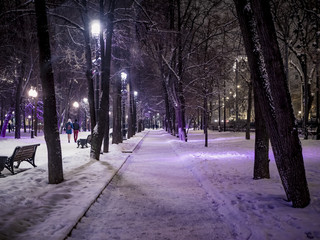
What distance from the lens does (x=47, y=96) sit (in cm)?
692

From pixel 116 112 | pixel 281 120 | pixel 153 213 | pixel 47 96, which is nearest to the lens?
pixel 281 120

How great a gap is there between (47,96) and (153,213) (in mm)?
4120

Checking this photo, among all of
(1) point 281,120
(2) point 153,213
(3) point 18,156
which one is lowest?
(2) point 153,213

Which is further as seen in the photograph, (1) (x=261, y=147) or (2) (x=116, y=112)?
(2) (x=116, y=112)

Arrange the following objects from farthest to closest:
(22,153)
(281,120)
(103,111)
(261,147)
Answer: (103,111)
(22,153)
(261,147)
(281,120)

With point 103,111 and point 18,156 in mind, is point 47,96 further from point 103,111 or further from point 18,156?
point 103,111

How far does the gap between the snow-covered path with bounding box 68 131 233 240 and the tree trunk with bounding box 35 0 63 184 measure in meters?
1.56

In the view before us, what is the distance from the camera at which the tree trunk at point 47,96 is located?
6.85m

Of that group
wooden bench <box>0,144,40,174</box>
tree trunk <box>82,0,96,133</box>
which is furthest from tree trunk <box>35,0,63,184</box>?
tree trunk <box>82,0,96,133</box>

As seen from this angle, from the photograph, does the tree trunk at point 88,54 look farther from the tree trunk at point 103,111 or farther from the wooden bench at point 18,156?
the wooden bench at point 18,156

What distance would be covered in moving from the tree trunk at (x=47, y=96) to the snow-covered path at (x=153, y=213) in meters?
1.56

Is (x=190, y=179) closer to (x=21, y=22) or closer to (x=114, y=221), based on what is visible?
(x=114, y=221)

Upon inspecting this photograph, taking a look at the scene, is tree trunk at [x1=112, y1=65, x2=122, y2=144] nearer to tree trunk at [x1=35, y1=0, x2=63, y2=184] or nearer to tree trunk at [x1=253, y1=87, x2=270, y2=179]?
tree trunk at [x1=35, y1=0, x2=63, y2=184]

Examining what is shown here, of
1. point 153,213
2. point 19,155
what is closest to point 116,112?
point 19,155
